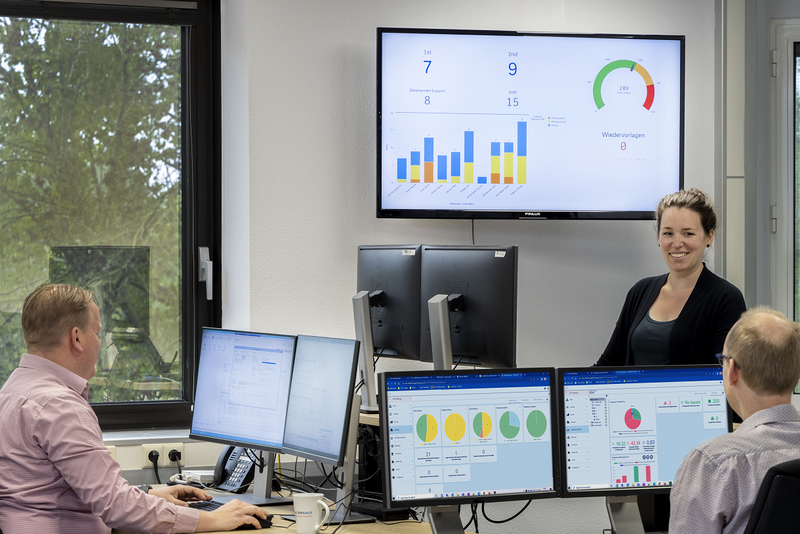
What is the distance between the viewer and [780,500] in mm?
1253

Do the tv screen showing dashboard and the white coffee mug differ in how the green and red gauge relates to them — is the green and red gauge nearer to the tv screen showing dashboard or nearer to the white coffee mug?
the tv screen showing dashboard

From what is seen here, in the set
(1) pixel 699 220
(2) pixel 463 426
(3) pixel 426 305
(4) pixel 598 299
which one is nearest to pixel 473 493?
(2) pixel 463 426

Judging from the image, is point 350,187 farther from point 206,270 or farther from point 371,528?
point 371,528

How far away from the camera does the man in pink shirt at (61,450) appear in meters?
1.81

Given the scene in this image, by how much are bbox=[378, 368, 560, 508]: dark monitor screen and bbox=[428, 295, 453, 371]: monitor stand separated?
1.58ft

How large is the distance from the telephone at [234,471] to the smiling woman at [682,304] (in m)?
1.32

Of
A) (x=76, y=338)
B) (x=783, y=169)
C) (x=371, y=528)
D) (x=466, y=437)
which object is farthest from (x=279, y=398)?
(x=783, y=169)

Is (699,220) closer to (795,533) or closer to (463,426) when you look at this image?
(463,426)

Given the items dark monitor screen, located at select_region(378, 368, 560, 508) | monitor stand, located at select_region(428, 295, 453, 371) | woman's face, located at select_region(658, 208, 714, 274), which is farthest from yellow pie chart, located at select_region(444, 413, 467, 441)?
woman's face, located at select_region(658, 208, 714, 274)

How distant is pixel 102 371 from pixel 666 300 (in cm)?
229

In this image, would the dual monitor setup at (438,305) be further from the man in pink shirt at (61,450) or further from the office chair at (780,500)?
the office chair at (780,500)

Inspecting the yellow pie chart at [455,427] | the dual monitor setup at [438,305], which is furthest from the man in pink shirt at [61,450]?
the dual monitor setup at [438,305]

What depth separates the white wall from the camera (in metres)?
2.99

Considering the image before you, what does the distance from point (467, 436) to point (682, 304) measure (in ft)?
3.95
